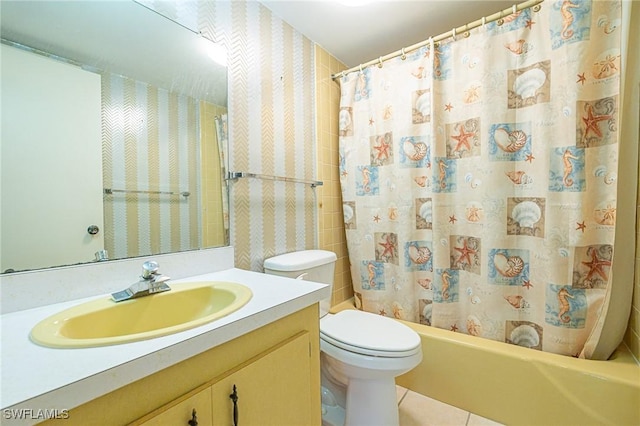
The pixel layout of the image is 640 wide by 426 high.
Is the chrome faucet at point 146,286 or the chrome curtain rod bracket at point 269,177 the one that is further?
the chrome curtain rod bracket at point 269,177

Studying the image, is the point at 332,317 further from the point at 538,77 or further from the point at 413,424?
the point at 538,77

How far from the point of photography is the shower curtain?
1.11 metres

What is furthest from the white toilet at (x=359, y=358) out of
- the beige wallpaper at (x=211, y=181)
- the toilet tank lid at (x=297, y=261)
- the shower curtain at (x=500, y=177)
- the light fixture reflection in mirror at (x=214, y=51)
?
the light fixture reflection in mirror at (x=214, y=51)

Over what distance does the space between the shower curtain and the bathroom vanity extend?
940 mm

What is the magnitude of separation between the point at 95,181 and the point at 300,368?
0.82 meters

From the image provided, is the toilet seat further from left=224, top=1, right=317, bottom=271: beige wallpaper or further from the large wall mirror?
the large wall mirror

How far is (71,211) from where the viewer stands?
78cm

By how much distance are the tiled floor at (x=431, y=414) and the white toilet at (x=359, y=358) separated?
0.70ft

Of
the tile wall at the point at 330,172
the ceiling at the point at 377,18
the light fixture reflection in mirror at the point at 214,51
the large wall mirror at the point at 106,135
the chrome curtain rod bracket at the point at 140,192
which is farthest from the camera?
the tile wall at the point at 330,172

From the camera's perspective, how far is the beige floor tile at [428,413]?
1228 millimetres

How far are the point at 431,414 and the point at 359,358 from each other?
60 cm

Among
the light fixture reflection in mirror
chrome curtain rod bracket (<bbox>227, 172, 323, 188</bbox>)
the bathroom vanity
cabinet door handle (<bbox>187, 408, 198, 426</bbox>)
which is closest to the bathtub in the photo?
the bathroom vanity

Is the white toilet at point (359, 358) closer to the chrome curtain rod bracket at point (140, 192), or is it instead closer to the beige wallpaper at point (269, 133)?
the beige wallpaper at point (269, 133)

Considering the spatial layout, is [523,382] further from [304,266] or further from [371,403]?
[304,266]
